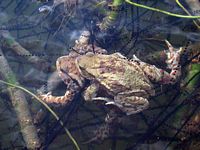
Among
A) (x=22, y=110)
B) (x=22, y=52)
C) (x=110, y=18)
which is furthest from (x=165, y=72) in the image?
(x=22, y=52)

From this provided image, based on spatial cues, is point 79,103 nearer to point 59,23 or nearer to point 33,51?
point 33,51

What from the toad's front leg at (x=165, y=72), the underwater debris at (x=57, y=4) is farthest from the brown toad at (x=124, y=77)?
the underwater debris at (x=57, y=4)

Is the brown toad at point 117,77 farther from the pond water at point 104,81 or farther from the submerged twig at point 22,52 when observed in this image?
the submerged twig at point 22,52

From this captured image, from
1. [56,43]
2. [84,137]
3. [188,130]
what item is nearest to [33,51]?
[56,43]

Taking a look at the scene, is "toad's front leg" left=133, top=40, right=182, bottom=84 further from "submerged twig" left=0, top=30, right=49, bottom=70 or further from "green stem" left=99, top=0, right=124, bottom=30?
"submerged twig" left=0, top=30, right=49, bottom=70

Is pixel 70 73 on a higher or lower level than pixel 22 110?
higher

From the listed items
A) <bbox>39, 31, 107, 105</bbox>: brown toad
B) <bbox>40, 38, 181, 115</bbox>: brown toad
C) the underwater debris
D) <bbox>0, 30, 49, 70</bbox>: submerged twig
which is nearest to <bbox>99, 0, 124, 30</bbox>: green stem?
<bbox>39, 31, 107, 105</bbox>: brown toad

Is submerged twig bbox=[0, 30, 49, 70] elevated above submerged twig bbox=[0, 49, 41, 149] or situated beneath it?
elevated above

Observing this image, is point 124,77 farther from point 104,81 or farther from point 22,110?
point 22,110
